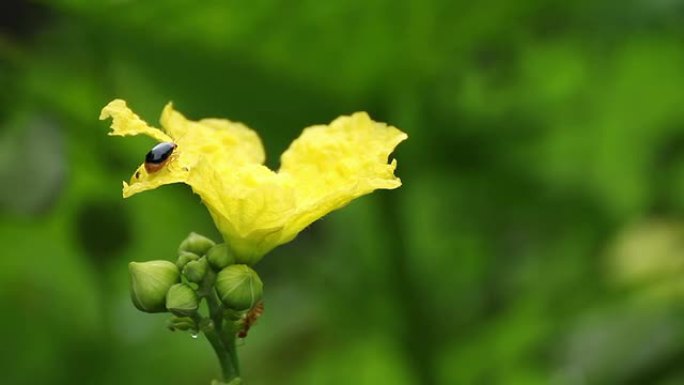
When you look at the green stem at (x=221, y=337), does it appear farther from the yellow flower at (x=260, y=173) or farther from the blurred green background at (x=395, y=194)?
the blurred green background at (x=395, y=194)

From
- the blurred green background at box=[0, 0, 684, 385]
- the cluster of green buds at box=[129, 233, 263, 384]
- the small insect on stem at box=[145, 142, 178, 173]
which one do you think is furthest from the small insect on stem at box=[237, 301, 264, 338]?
the blurred green background at box=[0, 0, 684, 385]

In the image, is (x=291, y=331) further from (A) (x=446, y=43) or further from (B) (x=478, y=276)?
(A) (x=446, y=43)

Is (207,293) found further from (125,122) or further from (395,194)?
(395,194)

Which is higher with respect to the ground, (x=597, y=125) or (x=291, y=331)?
(x=597, y=125)

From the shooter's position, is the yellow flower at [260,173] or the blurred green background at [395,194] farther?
the blurred green background at [395,194]

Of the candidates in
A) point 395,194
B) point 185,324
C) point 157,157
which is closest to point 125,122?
point 157,157

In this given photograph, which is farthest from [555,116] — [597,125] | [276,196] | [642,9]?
[276,196]

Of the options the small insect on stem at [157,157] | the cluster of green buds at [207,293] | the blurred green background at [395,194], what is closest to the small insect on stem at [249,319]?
the cluster of green buds at [207,293]

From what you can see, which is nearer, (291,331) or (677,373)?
(677,373)
